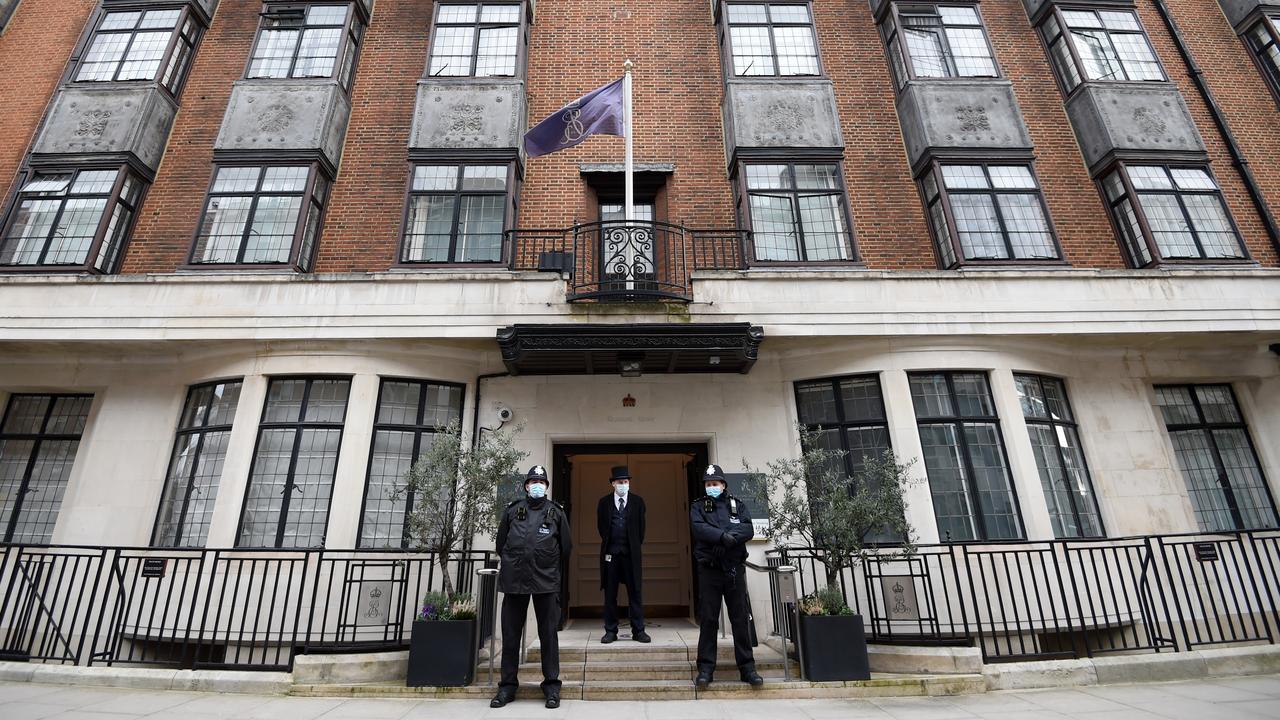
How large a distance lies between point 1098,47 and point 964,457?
935 centimetres

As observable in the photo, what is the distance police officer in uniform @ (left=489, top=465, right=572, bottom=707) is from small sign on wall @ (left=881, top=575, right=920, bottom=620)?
3960mm

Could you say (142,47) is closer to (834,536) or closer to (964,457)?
(834,536)

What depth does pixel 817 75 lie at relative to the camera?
11.4 m

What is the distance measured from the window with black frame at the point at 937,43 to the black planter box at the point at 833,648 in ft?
32.4

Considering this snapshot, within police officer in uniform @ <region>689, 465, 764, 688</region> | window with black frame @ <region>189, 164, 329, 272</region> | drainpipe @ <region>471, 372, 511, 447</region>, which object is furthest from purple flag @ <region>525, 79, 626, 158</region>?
police officer in uniform @ <region>689, 465, 764, 688</region>

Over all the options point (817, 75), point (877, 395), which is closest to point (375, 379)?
point (877, 395)

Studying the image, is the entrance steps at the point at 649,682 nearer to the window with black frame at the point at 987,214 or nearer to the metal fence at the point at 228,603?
the metal fence at the point at 228,603

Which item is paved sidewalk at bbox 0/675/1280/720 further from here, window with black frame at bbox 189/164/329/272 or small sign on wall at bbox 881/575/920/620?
window with black frame at bbox 189/164/329/272

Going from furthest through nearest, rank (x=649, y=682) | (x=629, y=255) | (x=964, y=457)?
(x=629, y=255), (x=964, y=457), (x=649, y=682)

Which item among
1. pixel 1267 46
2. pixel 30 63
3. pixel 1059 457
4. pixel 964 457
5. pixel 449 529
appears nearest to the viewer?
pixel 449 529

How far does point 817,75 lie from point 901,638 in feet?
31.6

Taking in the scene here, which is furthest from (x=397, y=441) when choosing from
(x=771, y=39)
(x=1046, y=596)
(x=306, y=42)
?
(x=771, y=39)

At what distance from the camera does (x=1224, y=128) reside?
11.5 m

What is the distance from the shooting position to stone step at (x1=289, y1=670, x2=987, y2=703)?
6195 millimetres
